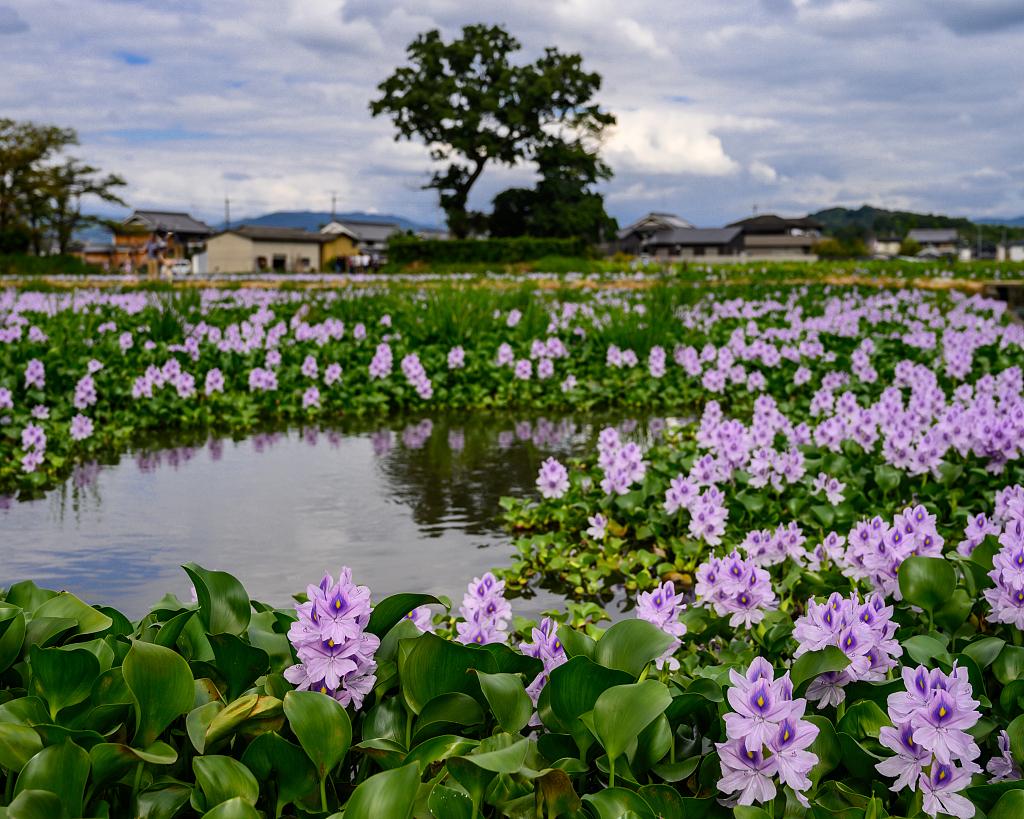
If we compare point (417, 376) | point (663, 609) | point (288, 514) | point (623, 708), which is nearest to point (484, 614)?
point (663, 609)

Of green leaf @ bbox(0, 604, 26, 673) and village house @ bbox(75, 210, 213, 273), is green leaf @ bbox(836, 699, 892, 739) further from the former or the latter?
village house @ bbox(75, 210, 213, 273)

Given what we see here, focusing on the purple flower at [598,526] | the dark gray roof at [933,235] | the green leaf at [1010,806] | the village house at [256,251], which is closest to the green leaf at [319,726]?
the green leaf at [1010,806]

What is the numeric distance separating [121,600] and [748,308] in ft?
30.2

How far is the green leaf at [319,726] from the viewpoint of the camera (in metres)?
1.87

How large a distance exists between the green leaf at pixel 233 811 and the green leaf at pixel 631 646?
80 centimetres

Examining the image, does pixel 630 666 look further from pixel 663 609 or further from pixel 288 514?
pixel 288 514

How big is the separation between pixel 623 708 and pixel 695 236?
83.3 metres

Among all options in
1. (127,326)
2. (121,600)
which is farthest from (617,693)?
(127,326)

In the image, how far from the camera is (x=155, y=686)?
195 centimetres

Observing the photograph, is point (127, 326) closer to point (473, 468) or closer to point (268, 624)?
point (473, 468)

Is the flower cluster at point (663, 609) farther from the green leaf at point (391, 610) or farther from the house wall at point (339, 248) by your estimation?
the house wall at point (339, 248)

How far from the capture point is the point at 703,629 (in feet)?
10.9

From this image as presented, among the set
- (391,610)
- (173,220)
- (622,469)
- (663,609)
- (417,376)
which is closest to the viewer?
(391,610)

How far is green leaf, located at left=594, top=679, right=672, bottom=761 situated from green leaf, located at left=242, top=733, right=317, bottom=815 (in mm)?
570
